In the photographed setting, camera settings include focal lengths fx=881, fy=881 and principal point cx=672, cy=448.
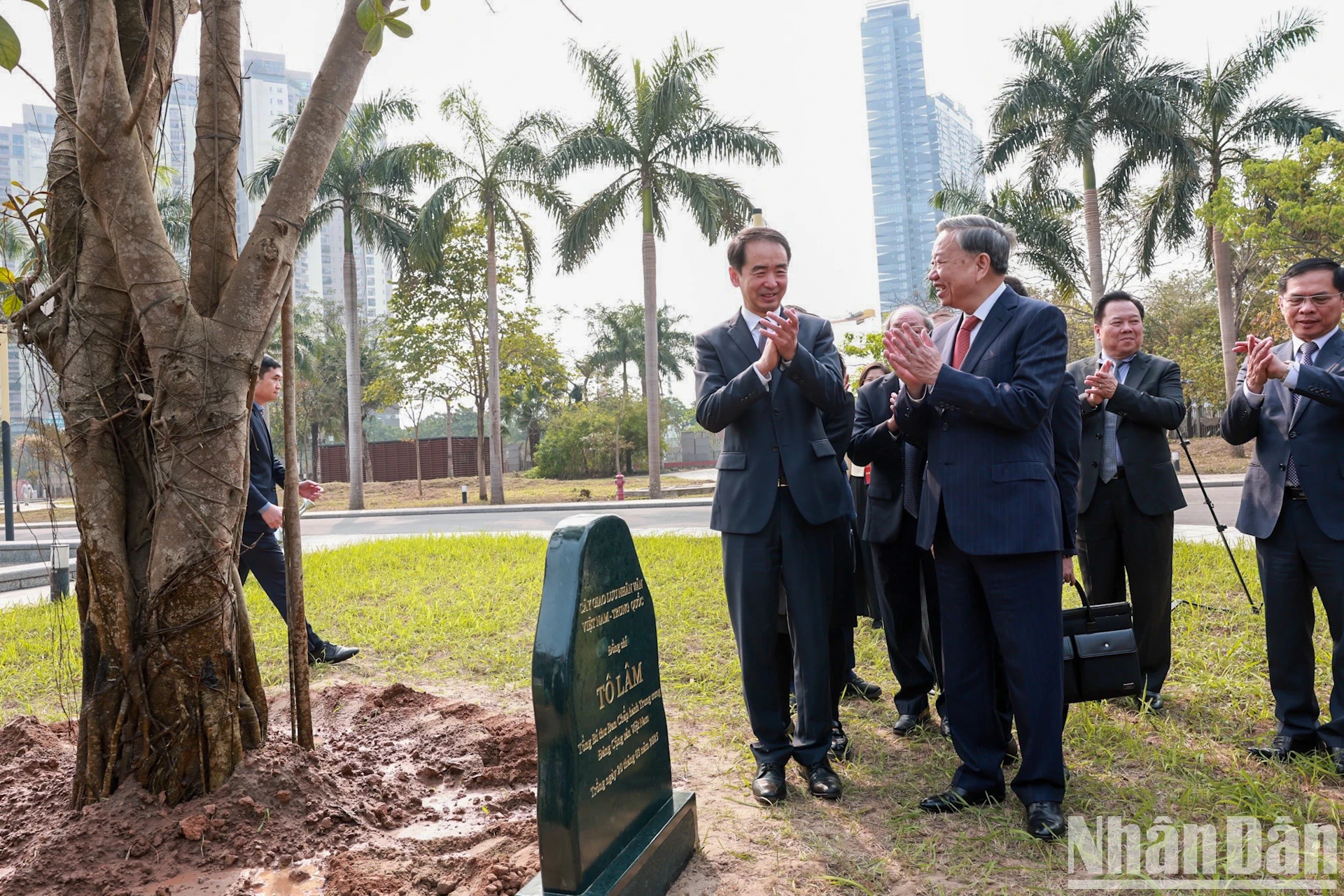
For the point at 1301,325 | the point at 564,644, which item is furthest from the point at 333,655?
the point at 1301,325

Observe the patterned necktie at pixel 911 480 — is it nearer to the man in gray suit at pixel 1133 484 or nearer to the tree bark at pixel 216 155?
the man in gray suit at pixel 1133 484

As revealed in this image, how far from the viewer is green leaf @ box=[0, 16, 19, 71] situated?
1729 mm

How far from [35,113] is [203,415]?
140 cm

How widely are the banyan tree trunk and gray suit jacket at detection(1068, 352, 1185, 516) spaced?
3.50 m

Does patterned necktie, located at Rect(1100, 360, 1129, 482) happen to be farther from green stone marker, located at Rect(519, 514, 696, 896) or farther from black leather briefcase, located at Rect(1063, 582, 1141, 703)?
green stone marker, located at Rect(519, 514, 696, 896)

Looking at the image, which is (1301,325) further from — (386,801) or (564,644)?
(386,801)

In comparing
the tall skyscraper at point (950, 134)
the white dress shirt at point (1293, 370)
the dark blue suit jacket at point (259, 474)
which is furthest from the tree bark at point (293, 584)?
the tall skyscraper at point (950, 134)

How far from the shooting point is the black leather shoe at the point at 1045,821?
8.87 feet

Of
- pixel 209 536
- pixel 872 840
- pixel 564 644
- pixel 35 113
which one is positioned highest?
pixel 35 113

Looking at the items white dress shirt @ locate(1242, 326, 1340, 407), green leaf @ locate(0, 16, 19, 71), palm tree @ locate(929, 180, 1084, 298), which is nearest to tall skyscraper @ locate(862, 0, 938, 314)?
palm tree @ locate(929, 180, 1084, 298)

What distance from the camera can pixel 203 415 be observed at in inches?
114

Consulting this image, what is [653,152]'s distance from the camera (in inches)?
791

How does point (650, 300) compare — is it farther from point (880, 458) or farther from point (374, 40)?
point (374, 40)

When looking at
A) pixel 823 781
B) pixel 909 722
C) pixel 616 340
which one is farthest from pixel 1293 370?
pixel 616 340
